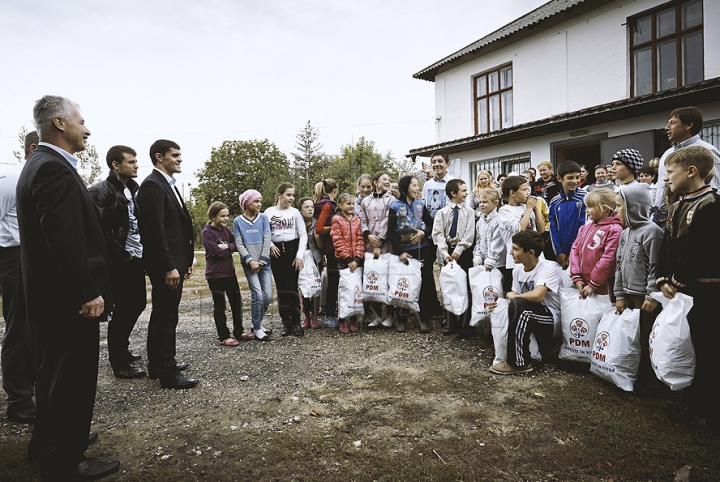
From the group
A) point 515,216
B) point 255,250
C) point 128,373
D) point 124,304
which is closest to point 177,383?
point 128,373

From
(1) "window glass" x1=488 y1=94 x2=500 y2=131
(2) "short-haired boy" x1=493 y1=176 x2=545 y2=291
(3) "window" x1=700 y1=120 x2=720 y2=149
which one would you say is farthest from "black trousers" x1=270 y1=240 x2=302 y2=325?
(1) "window glass" x1=488 y1=94 x2=500 y2=131

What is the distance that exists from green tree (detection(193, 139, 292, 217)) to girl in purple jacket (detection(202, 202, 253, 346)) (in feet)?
120

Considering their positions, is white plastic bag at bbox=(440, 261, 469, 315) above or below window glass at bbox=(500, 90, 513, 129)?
below

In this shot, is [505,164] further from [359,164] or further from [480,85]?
[359,164]

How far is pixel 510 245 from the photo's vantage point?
484 centimetres

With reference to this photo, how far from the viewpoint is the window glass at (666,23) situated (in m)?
10.7

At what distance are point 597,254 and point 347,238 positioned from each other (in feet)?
9.66

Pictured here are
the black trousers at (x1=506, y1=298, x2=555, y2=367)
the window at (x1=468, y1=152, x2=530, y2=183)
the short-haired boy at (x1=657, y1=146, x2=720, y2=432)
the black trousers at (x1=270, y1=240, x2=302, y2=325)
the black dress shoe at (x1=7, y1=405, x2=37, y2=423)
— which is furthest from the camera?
the window at (x1=468, y1=152, x2=530, y2=183)

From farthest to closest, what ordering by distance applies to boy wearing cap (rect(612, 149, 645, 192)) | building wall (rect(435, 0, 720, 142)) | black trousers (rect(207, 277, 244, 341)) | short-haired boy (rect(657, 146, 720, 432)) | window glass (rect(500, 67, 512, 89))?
window glass (rect(500, 67, 512, 89)), building wall (rect(435, 0, 720, 142)), black trousers (rect(207, 277, 244, 341)), boy wearing cap (rect(612, 149, 645, 192)), short-haired boy (rect(657, 146, 720, 432))

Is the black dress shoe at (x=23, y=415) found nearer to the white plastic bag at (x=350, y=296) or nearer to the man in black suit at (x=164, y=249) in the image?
the man in black suit at (x=164, y=249)

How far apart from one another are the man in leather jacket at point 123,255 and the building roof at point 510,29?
494 inches

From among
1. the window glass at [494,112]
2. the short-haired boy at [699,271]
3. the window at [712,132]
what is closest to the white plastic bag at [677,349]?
the short-haired boy at [699,271]

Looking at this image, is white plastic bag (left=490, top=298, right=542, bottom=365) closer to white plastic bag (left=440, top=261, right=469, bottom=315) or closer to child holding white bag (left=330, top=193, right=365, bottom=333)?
white plastic bag (left=440, top=261, right=469, bottom=315)

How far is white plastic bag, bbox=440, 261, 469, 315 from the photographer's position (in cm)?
512
